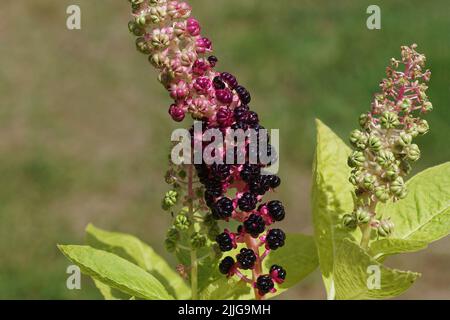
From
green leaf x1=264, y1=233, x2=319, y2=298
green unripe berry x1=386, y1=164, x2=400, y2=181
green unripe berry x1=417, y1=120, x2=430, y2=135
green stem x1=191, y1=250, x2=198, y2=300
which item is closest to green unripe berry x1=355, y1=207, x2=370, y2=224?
green unripe berry x1=386, y1=164, x2=400, y2=181

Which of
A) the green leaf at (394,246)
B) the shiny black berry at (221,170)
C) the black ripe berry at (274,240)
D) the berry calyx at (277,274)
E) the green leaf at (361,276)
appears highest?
the shiny black berry at (221,170)

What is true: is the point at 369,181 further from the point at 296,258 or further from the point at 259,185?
the point at 296,258

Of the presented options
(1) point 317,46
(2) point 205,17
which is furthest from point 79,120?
(1) point 317,46

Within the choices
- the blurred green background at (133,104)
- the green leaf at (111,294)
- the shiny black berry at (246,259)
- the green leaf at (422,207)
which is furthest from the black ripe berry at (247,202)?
the blurred green background at (133,104)

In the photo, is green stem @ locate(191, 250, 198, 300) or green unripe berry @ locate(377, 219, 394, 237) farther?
green stem @ locate(191, 250, 198, 300)

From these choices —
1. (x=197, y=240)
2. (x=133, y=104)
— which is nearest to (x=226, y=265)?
(x=197, y=240)

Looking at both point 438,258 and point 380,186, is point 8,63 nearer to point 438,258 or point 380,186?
point 438,258

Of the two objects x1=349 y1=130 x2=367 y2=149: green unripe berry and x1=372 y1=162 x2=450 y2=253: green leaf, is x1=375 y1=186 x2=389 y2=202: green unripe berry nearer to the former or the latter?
x1=349 y1=130 x2=367 y2=149: green unripe berry

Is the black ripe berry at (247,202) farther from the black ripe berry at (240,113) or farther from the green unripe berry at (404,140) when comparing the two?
the green unripe berry at (404,140)

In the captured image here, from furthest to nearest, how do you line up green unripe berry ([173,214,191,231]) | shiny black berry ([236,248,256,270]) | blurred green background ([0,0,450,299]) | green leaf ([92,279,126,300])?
blurred green background ([0,0,450,299]) < green leaf ([92,279,126,300]) < green unripe berry ([173,214,191,231]) < shiny black berry ([236,248,256,270])
